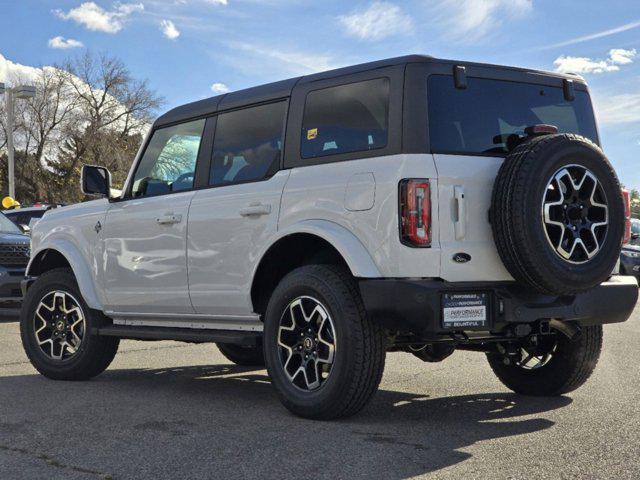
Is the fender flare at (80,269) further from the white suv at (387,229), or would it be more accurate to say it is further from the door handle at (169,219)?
the door handle at (169,219)

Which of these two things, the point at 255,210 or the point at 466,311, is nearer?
the point at 466,311

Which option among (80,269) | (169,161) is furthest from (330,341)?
(80,269)

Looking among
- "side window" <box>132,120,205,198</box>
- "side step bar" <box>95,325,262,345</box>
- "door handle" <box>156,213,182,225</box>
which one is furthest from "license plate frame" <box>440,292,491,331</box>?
"side window" <box>132,120,205,198</box>

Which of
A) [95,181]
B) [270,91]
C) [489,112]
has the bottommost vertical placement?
[95,181]

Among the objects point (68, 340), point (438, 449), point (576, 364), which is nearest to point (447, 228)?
point (438, 449)

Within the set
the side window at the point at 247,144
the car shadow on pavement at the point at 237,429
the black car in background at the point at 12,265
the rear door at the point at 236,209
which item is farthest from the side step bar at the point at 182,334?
the black car in background at the point at 12,265

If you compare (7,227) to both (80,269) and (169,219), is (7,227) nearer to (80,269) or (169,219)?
(80,269)

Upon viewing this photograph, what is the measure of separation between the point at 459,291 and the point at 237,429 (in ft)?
4.56

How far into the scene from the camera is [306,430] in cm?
483

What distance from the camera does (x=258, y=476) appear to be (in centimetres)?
385

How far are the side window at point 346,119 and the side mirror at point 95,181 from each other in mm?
2092

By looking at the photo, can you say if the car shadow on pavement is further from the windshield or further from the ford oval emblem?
the windshield

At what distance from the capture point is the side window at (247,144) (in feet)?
18.8

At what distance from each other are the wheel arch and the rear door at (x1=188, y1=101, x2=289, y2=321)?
75 millimetres
